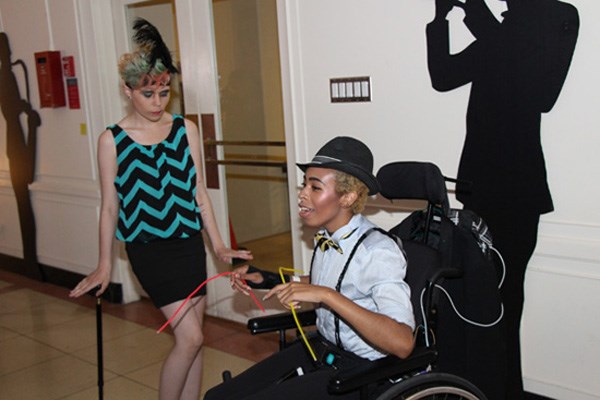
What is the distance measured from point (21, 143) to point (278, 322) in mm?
3920

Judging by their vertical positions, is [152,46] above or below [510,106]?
above

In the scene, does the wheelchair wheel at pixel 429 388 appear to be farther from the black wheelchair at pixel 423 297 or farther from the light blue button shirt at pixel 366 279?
the light blue button shirt at pixel 366 279

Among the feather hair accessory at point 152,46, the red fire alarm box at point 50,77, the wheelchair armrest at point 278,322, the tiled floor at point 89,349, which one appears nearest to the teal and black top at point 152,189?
the feather hair accessory at point 152,46

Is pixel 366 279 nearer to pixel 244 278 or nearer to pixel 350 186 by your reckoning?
pixel 350 186

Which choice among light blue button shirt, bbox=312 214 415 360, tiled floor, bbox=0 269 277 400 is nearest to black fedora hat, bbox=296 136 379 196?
light blue button shirt, bbox=312 214 415 360

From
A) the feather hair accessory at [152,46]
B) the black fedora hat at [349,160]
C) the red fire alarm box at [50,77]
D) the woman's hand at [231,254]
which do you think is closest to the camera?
the black fedora hat at [349,160]

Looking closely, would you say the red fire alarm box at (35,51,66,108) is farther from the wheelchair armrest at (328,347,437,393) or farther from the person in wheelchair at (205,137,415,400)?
the wheelchair armrest at (328,347,437,393)

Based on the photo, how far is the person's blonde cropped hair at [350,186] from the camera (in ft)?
6.64

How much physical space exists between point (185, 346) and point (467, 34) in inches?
63.8

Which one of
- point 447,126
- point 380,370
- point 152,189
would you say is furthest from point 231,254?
point 447,126

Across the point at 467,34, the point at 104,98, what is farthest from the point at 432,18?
the point at 104,98

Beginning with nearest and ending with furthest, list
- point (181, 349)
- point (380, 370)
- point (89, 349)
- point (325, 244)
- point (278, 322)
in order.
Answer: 1. point (380, 370)
2. point (325, 244)
3. point (278, 322)
4. point (181, 349)
5. point (89, 349)

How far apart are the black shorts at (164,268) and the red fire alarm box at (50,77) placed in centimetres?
263

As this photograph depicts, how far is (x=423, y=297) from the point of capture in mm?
2109
